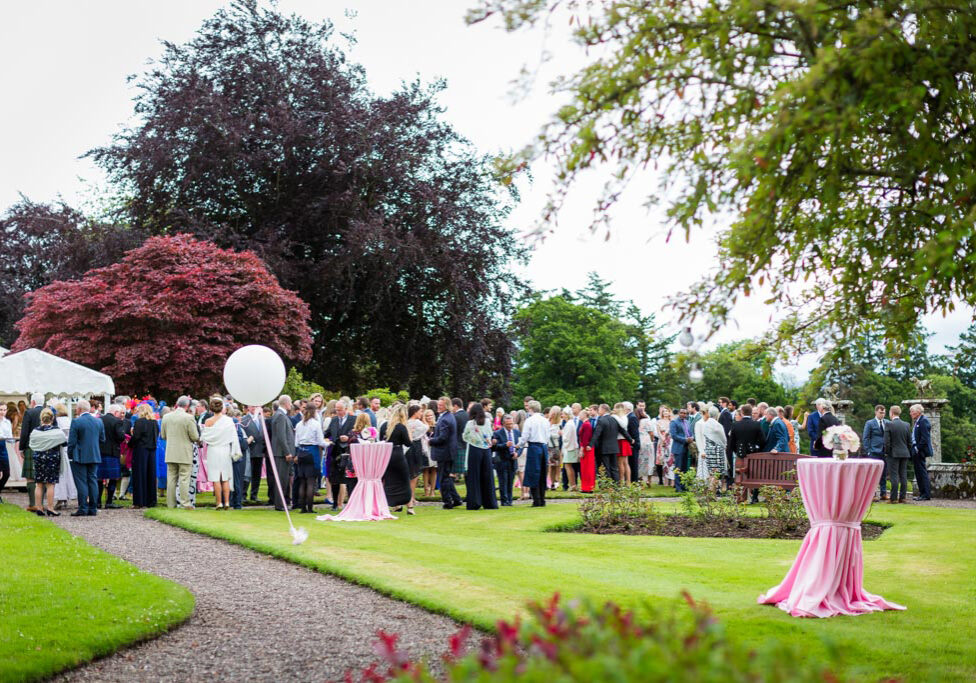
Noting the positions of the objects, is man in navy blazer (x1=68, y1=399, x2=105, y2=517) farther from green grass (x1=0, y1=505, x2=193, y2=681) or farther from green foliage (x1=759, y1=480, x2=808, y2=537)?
green foliage (x1=759, y1=480, x2=808, y2=537)

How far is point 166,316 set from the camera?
27.7 m

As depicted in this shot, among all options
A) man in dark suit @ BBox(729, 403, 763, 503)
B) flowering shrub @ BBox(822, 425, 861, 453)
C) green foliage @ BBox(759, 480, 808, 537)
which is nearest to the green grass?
flowering shrub @ BBox(822, 425, 861, 453)

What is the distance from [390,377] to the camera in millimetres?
37094

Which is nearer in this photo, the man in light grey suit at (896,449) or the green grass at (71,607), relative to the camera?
the green grass at (71,607)

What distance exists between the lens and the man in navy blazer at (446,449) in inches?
770

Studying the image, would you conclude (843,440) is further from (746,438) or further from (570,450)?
(570,450)

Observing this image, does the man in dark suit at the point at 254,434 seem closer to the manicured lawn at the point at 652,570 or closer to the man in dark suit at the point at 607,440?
the manicured lawn at the point at 652,570

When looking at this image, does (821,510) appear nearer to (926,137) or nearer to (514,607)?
(514,607)

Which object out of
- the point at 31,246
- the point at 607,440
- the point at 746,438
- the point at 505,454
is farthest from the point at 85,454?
the point at 31,246

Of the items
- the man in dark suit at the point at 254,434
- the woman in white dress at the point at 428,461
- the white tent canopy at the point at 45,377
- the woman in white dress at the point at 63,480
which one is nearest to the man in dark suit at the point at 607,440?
the woman in white dress at the point at 428,461

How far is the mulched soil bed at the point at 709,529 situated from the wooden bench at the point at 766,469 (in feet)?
5.45

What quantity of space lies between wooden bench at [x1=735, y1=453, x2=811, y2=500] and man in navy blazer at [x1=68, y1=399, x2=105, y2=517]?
37.8 feet

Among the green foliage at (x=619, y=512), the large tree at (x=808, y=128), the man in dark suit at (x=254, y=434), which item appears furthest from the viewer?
the man in dark suit at (x=254, y=434)

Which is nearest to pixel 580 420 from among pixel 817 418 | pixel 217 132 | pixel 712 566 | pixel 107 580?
pixel 817 418
